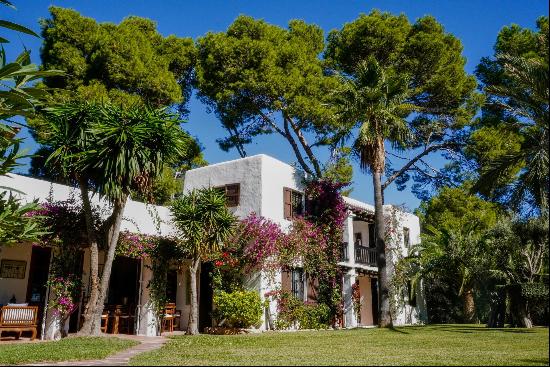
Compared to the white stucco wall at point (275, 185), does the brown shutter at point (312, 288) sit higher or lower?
lower

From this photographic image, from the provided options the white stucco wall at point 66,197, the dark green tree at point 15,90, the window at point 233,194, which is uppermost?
the window at point 233,194

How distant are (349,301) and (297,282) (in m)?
3.88

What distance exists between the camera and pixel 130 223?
59.4ft

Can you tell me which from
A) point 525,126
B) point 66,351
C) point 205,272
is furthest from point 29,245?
point 525,126

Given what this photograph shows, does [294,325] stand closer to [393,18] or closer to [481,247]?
[481,247]

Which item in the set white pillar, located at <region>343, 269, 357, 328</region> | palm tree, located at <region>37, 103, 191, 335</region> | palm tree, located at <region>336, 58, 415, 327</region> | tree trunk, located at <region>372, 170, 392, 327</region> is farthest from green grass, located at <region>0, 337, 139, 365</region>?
white pillar, located at <region>343, 269, 357, 328</region>

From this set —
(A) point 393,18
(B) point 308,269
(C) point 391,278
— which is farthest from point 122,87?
(C) point 391,278

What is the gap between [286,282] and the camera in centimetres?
1897

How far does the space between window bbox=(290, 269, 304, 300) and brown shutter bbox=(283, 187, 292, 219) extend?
2.28 m

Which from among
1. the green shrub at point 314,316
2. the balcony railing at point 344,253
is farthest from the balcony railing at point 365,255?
the green shrub at point 314,316

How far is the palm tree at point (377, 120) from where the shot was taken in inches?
725

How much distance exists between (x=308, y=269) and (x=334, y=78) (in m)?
10.7

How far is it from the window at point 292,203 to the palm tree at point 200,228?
4096 mm

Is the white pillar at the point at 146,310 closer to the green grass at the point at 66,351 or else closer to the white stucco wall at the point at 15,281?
the white stucco wall at the point at 15,281
